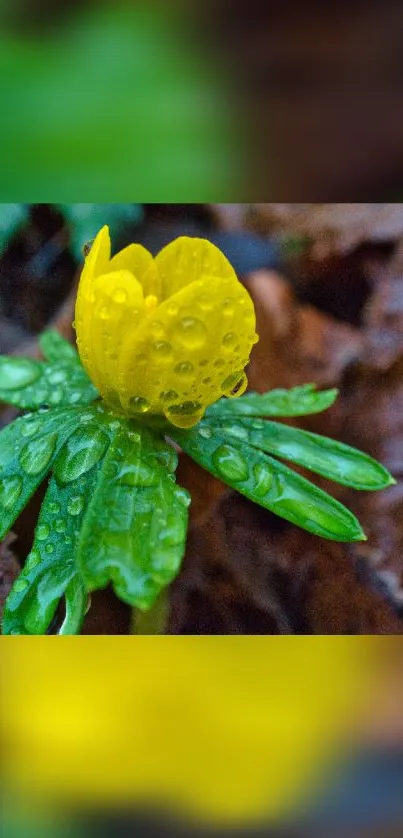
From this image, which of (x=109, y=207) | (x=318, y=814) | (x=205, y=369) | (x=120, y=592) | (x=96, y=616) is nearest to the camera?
(x=318, y=814)

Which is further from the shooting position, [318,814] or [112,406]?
[112,406]

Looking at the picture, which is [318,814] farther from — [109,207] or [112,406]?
[109,207]

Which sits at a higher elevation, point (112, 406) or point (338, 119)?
point (338, 119)

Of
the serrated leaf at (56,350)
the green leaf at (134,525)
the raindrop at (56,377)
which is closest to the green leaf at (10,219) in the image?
the serrated leaf at (56,350)

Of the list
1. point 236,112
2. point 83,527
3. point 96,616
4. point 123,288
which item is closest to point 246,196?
point 236,112

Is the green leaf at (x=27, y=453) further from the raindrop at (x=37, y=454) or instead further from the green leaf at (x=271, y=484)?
the green leaf at (x=271, y=484)

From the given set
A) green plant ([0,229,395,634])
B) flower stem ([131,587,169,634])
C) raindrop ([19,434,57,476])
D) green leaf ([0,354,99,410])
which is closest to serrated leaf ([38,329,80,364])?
green leaf ([0,354,99,410])

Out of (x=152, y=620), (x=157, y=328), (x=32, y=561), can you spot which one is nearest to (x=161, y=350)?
(x=157, y=328)
